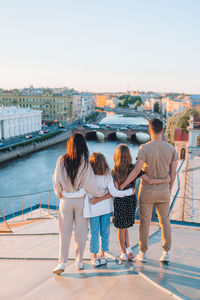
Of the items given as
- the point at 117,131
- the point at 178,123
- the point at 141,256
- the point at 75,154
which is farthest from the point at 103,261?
the point at 117,131

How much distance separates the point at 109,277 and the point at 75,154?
998mm

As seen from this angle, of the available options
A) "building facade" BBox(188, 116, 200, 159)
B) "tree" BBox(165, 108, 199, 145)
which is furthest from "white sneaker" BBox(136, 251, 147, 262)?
"tree" BBox(165, 108, 199, 145)

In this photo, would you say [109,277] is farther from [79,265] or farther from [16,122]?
[16,122]

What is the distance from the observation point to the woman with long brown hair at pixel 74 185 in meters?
2.22

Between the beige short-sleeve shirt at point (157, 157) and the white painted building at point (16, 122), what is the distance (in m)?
30.6

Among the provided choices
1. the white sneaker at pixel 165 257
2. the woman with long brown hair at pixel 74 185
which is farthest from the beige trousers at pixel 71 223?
the white sneaker at pixel 165 257

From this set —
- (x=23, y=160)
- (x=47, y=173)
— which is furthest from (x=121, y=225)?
(x=23, y=160)

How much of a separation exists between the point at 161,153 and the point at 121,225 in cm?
71

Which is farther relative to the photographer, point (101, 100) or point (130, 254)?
point (101, 100)

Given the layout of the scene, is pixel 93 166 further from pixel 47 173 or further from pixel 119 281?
pixel 47 173

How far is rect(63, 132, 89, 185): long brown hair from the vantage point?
2.20 m

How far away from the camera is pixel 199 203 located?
338 inches

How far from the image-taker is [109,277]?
226 cm

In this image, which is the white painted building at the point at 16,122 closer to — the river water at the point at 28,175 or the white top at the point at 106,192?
the river water at the point at 28,175
